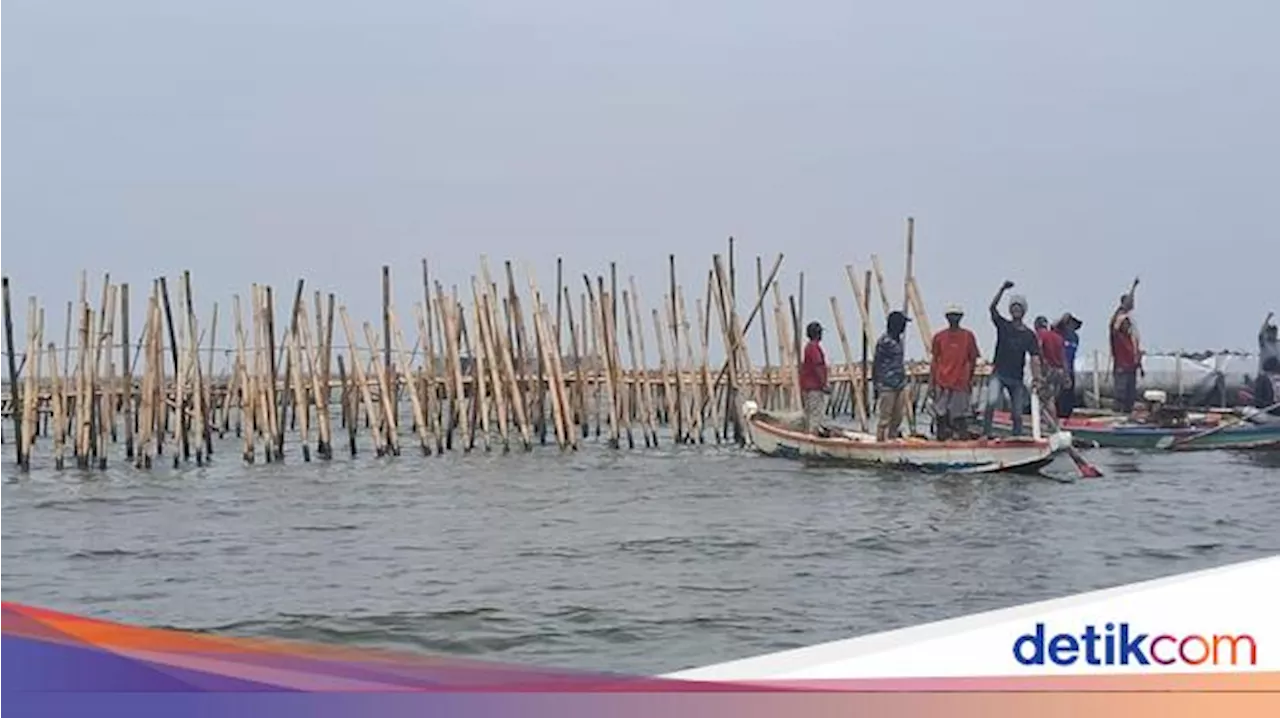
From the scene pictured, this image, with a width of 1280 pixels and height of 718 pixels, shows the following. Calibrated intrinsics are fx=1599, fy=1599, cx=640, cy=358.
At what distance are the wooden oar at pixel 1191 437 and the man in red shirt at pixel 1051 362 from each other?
1207 millimetres

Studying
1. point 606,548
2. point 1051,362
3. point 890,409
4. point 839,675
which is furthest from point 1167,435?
point 839,675

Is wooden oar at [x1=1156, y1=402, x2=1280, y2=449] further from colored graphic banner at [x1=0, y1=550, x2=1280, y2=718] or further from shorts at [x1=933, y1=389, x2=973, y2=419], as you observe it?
colored graphic banner at [x1=0, y1=550, x2=1280, y2=718]

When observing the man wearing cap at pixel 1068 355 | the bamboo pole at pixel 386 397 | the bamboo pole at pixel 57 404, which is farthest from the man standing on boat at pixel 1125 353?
the bamboo pole at pixel 57 404

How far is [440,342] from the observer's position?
21859 mm

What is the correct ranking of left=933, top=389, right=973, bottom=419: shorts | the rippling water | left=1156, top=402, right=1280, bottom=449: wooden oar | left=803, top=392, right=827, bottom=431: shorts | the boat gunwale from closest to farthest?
the rippling water, the boat gunwale, left=933, top=389, right=973, bottom=419: shorts, left=1156, top=402, right=1280, bottom=449: wooden oar, left=803, top=392, right=827, bottom=431: shorts

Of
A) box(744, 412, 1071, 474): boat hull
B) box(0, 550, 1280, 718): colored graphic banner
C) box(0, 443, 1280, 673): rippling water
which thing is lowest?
box(0, 443, 1280, 673): rippling water

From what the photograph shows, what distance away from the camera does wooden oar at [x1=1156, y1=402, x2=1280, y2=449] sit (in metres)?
17.1

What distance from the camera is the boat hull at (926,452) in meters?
14.5

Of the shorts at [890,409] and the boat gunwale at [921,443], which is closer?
the boat gunwale at [921,443]

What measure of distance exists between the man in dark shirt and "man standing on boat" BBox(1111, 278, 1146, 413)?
294 centimetres

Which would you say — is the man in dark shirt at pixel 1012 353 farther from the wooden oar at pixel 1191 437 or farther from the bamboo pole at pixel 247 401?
the bamboo pole at pixel 247 401

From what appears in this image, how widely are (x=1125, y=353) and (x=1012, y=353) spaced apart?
4173 millimetres

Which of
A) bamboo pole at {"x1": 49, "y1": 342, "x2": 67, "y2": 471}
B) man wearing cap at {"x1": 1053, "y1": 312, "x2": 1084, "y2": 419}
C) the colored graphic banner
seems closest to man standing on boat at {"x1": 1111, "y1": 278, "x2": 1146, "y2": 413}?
man wearing cap at {"x1": 1053, "y1": 312, "x2": 1084, "y2": 419}

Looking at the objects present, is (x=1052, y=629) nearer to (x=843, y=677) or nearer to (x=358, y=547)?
(x=843, y=677)
